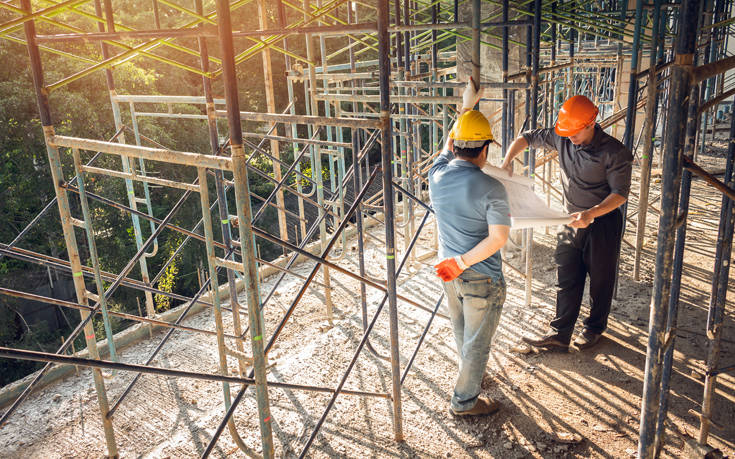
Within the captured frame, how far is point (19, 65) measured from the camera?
501 inches

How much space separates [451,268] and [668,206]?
1352mm

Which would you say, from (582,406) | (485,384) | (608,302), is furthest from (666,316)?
(608,302)

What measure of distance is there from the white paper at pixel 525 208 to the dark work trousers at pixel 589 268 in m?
0.77

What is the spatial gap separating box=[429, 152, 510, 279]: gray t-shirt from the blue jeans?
0.10 metres

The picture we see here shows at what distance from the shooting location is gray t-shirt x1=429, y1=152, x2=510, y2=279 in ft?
10.3

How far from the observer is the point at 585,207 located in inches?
172

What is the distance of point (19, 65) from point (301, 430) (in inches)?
509

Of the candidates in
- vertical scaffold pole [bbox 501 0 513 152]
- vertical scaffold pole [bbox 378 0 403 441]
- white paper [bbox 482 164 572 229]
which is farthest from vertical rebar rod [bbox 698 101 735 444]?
vertical scaffold pole [bbox 501 0 513 152]

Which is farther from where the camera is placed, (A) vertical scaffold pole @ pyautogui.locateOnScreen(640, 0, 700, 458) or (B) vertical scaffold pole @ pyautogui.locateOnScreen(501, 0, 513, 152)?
(B) vertical scaffold pole @ pyautogui.locateOnScreen(501, 0, 513, 152)

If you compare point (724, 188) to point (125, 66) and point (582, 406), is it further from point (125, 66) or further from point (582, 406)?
point (125, 66)

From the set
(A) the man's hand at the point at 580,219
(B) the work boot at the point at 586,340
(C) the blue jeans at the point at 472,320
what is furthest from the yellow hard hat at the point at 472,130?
(B) the work boot at the point at 586,340

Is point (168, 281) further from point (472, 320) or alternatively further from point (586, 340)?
point (472, 320)

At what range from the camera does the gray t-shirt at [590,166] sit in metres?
4.05

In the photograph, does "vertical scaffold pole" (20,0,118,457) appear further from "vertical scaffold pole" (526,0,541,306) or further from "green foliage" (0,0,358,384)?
"green foliage" (0,0,358,384)
